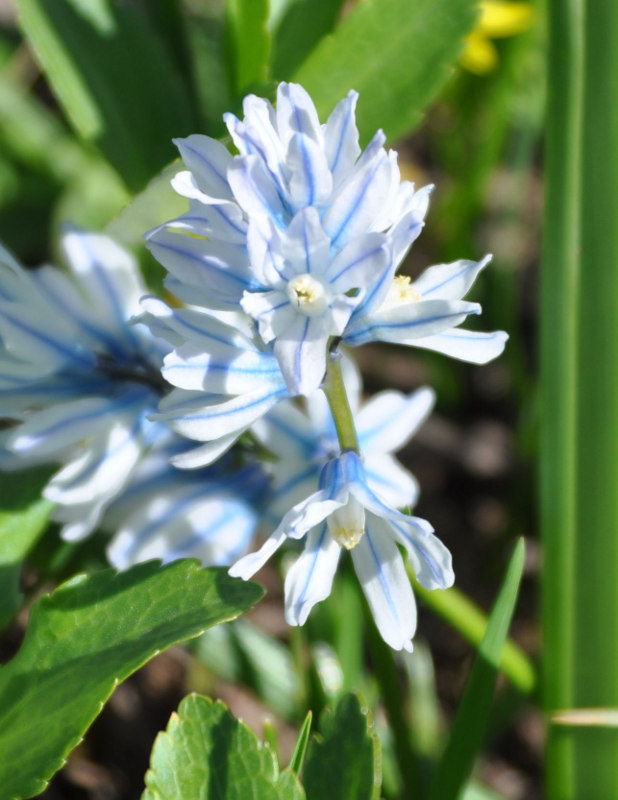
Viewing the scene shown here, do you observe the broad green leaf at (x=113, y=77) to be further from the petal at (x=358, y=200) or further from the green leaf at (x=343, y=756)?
the green leaf at (x=343, y=756)

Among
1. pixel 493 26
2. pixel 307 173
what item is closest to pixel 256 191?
pixel 307 173

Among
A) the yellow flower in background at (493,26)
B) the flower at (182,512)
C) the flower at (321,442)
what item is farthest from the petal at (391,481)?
the yellow flower in background at (493,26)

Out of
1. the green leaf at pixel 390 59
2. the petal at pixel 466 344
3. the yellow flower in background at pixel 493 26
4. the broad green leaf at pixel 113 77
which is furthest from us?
the yellow flower in background at pixel 493 26

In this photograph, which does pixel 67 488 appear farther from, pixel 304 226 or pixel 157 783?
pixel 304 226

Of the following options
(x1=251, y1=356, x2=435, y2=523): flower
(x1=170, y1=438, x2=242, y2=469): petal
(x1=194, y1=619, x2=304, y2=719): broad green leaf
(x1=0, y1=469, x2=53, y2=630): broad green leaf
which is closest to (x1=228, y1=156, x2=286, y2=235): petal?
(x1=170, y1=438, x2=242, y2=469): petal

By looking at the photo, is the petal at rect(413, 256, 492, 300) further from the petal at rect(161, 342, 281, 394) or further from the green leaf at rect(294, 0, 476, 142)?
the green leaf at rect(294, 0, 476, 142)

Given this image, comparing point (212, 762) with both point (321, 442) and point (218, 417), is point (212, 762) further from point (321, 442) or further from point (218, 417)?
point (321, 442)
